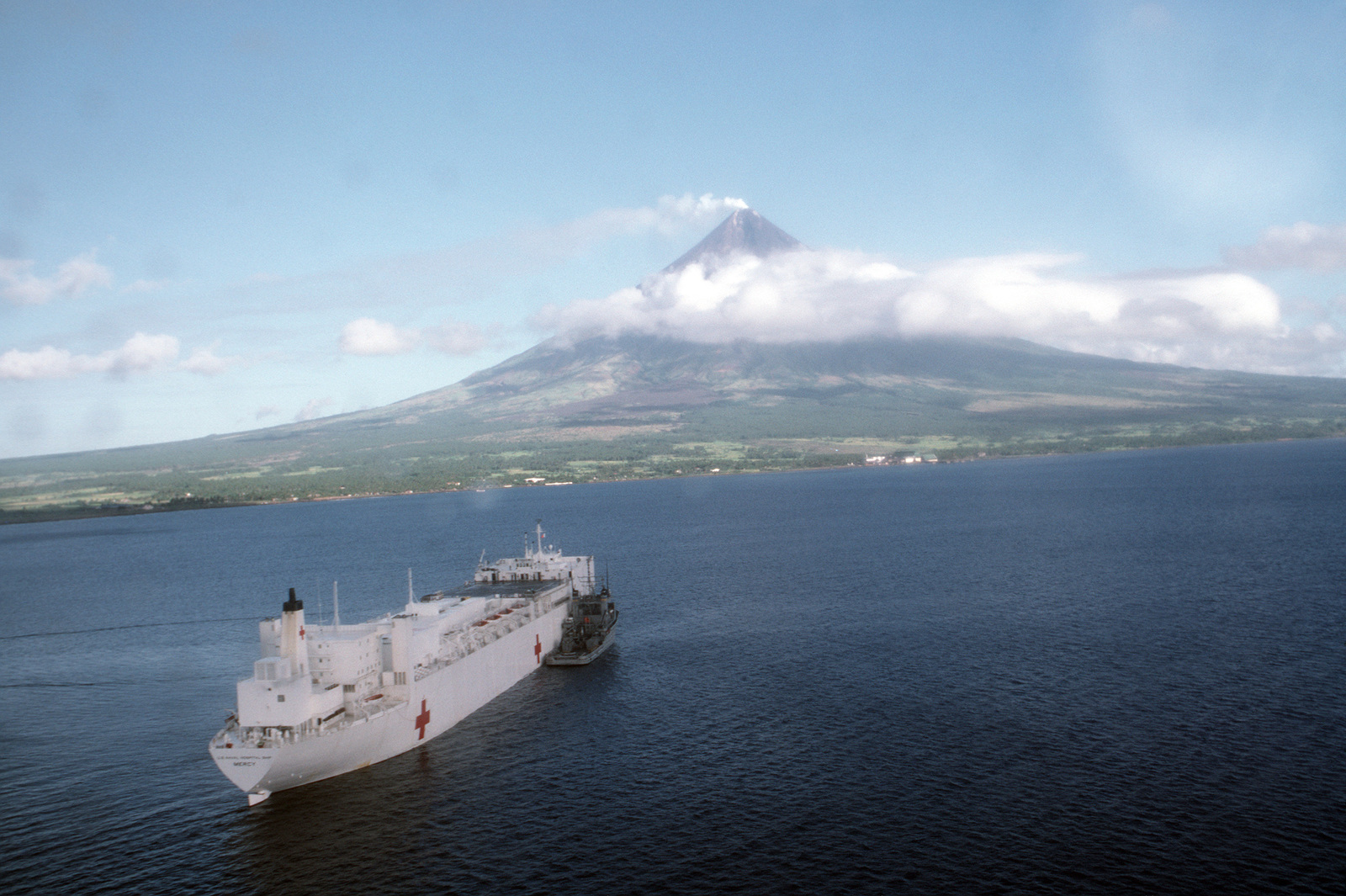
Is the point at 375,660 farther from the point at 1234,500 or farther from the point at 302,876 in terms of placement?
the point at 1234,500

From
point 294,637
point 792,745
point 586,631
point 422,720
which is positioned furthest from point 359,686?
Answer: point 586,631

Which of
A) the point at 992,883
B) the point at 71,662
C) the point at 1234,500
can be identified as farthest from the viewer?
the point at 1234,500

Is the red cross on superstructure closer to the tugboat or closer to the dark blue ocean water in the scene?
the dark blue ocean water

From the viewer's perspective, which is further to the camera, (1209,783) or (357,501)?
(357,501)

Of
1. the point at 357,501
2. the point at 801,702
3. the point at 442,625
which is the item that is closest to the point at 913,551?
the point at 801,702

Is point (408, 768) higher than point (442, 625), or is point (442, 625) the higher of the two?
point (442, 625)

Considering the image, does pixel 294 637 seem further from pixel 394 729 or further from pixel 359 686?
pixel 394 729
